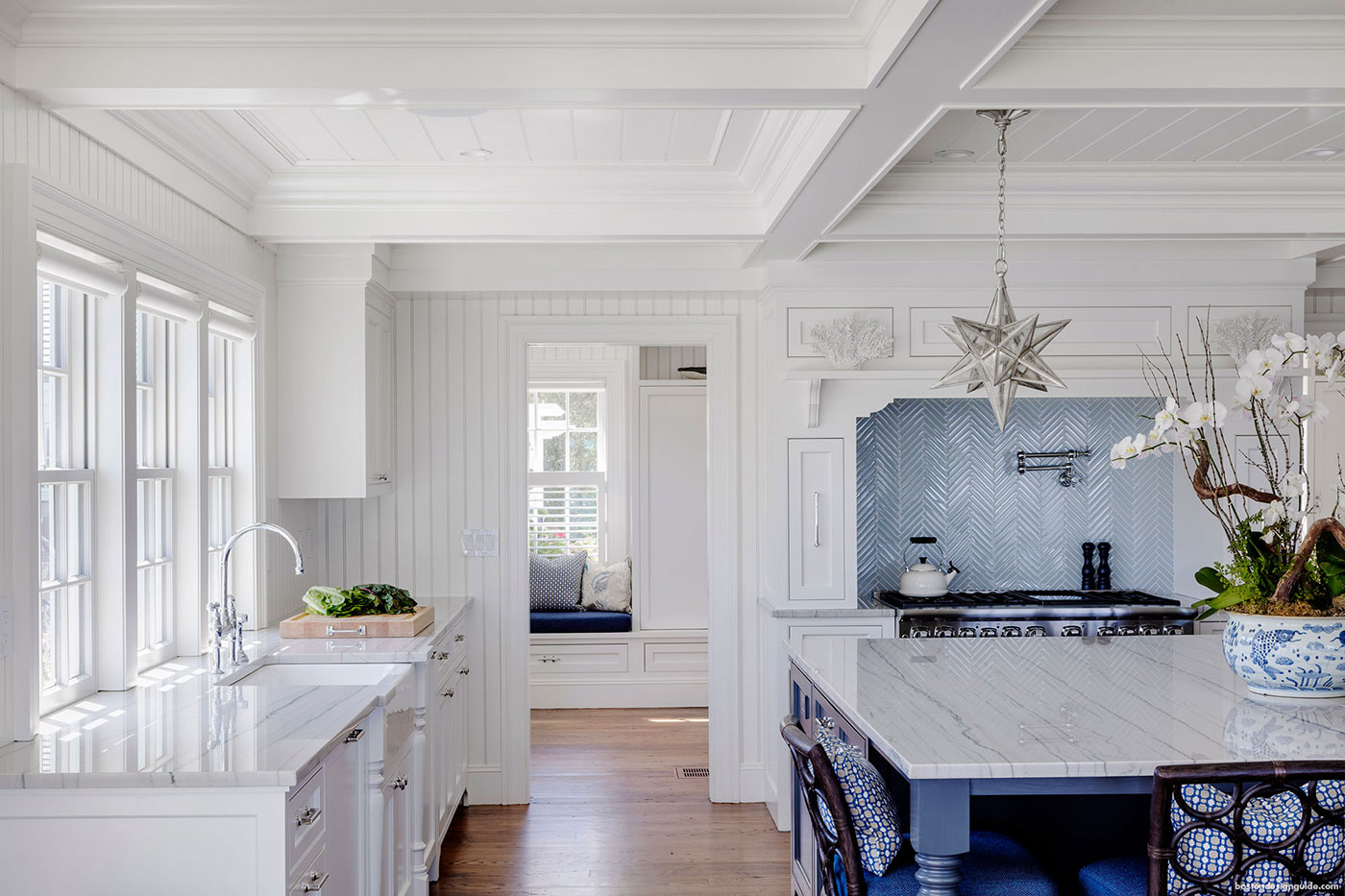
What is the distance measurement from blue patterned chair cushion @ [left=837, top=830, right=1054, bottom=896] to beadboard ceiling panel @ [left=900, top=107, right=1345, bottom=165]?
1.97 metres

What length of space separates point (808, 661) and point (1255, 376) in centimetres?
138

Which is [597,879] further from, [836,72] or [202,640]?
[836,72]

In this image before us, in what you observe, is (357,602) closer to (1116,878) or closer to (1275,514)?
(1116,878)

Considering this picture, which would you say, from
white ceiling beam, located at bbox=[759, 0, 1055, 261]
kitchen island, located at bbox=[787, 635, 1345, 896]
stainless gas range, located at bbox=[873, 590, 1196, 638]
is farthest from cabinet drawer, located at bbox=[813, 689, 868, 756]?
white ceiling beam, located at bbox=[759, 0, 1055, 261]

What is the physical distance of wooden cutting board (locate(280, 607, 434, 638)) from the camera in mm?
3615

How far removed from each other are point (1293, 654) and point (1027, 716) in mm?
669

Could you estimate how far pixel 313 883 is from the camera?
236cm

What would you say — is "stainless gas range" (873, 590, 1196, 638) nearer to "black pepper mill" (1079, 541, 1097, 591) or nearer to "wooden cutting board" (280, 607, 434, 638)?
"black pepper mill" (1079, 541, 1097, 591)

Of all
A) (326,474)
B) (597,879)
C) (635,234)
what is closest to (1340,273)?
(635,234)

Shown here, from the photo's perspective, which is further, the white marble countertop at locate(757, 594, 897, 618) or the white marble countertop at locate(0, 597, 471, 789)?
the white marble countertop at locate(757, 594, 897, 618)

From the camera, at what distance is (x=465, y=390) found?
15.5 ft

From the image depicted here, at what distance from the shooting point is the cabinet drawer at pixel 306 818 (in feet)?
7.20

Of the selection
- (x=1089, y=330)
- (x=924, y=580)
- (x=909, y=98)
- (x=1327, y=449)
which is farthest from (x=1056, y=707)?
(x=1327, y=449)

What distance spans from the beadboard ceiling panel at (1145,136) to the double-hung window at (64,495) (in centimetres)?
248
